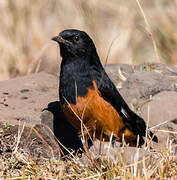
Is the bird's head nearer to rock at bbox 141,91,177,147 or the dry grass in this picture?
rock at bbox 141,91,177,147

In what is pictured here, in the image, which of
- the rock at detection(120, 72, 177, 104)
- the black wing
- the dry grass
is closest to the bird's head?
the black wing

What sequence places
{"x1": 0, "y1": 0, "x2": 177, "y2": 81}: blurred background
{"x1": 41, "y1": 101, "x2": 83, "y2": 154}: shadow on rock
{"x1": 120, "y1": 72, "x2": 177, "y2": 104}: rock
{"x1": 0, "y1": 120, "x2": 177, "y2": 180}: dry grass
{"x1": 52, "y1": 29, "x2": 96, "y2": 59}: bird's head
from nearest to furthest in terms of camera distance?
{"x1": 0, "y1": 120, "x2": 177, "y2": 180}: dry grass
{"x1": 52, "y1": 29, "x2": 96, "y2": 59}: bird's head
{"x1": 41, "y1": 101, "x2": 83, "y2": 154}: shadow on rock
{"x1": 120, "y1": 72, "x2": 177, "y2": 104}: rock
{"x1": 0, "y1": 0, "x2": 177, "y2": 81}: blurred background

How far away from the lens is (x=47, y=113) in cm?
601

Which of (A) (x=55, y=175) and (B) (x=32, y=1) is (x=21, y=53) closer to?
(B) (x=32, y=1)

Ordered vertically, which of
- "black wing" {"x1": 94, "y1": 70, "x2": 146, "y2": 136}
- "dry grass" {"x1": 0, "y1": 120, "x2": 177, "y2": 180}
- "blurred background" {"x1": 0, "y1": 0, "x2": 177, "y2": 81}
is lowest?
"dry grass" {"x1": 0, "y1": 120, "x2": 177, "y2": 180}

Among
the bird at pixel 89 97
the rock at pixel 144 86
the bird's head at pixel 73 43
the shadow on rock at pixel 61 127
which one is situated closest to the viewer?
the bird at pixel 89 97

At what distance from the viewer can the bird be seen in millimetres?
5625

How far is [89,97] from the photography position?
5.64 m

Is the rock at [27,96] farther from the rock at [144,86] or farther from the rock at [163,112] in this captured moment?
the rock at [163,112]

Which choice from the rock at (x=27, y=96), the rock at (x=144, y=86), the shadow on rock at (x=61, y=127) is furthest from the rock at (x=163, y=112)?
the rock at (x=27, y=96)

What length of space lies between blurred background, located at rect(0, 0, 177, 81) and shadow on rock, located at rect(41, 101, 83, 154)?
2516 mm

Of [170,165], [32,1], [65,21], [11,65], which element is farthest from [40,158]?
[65,21]

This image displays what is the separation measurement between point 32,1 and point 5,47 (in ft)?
3.53

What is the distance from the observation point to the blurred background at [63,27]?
928 centimetres
